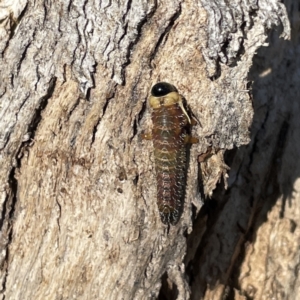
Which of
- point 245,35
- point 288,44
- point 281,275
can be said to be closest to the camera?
point 245,35

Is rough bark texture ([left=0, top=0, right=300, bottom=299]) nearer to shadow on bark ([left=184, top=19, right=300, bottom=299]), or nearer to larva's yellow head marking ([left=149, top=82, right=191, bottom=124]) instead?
larva's yellow head marking ([left=149, top=82, right=191, bottom=124])

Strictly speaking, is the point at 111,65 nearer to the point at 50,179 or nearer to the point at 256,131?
the point at 50,179

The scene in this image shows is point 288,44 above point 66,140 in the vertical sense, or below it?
above

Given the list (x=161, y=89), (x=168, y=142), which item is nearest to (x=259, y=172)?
(x=168, y=142)

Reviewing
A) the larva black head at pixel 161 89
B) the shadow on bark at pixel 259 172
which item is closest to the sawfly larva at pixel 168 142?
the larva black head at pixel 161 89

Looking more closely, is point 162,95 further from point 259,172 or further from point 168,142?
point 259,172

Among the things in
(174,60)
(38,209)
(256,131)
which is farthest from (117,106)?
(256,131)
